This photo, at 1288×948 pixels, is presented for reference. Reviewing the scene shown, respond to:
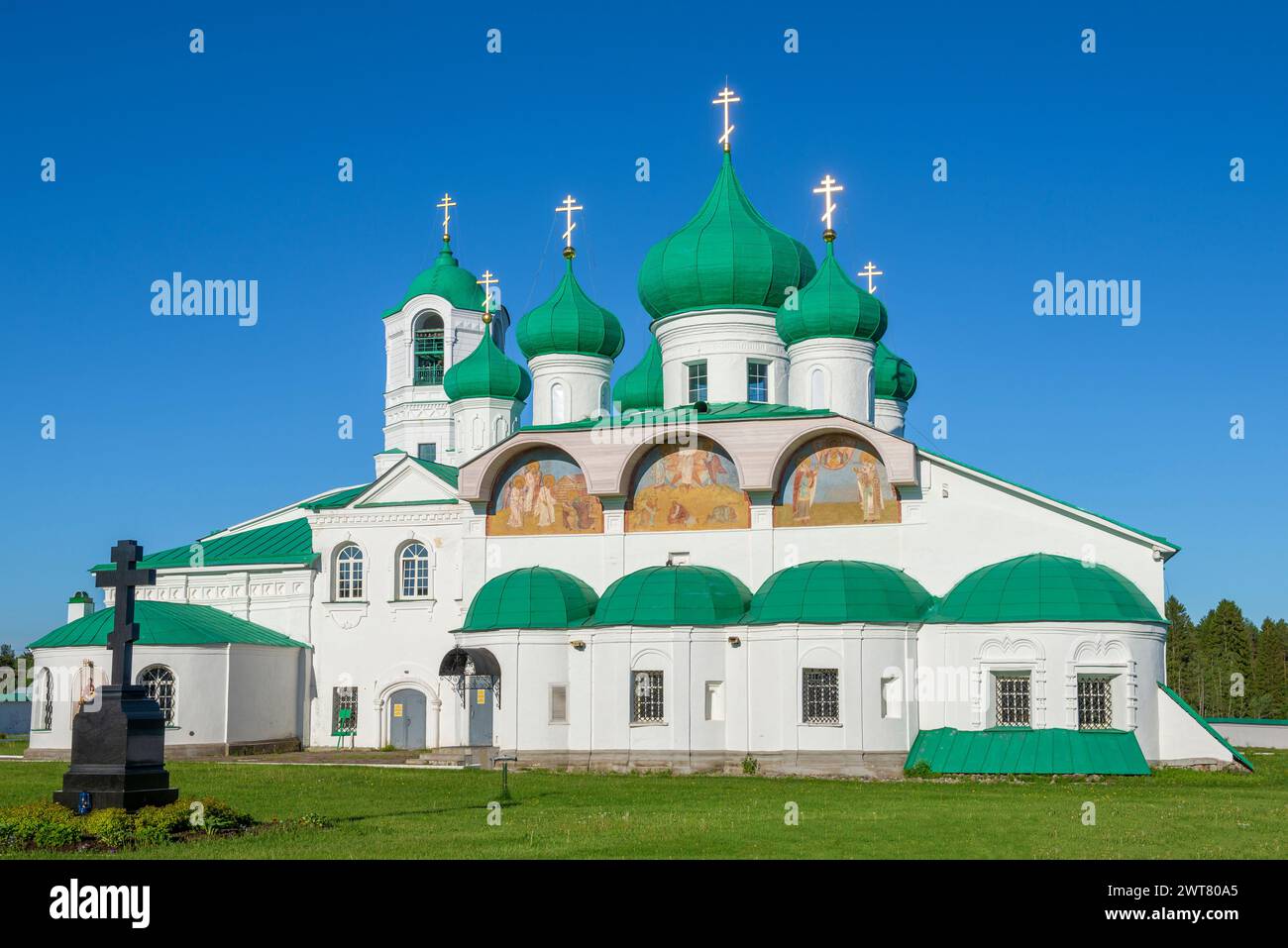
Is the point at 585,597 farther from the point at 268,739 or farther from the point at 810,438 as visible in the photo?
the point at 268,739

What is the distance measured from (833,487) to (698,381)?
15.7ft

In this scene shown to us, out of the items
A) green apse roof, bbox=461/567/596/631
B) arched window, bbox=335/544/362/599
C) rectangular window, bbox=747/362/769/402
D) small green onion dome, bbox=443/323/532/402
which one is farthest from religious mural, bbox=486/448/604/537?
small green onion dome, bbox=443/323/532/402

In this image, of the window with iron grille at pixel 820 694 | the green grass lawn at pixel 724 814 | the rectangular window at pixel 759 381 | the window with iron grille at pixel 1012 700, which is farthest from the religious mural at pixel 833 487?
the green grass lawn at pixel 724 814

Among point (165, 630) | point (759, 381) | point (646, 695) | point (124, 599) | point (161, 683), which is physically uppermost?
point (759, 381)

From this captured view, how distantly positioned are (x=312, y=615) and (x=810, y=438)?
13477 mm

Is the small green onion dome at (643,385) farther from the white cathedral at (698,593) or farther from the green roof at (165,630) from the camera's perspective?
the green roof at (165,630)

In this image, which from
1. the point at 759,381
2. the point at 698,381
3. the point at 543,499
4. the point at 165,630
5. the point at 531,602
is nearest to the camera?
the point at 531,602

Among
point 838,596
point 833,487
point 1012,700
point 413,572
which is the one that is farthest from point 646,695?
point 413,572

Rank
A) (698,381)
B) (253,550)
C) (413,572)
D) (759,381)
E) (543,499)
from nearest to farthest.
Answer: (543,499) < (759,381) < (698,381) < (413,572) < (253,550)

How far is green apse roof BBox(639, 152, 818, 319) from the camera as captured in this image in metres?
32.0

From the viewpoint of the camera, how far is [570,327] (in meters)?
34.8

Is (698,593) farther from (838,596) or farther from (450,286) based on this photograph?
(450,286)

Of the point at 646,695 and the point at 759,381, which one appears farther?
the point at 759,381
